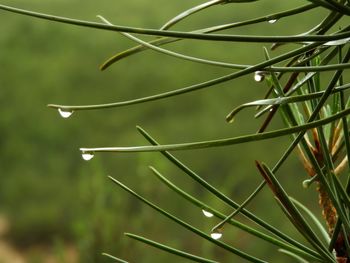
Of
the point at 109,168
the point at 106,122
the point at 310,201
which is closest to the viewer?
the point at 310,201

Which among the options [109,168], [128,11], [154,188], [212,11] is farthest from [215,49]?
[154,188]

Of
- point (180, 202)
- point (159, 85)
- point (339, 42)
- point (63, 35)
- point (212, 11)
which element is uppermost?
point (212, 11)

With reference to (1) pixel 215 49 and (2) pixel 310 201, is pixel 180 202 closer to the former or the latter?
(2) pixel 310 201

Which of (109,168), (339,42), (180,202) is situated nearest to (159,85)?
(109,168)

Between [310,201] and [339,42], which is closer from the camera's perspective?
[339,42]

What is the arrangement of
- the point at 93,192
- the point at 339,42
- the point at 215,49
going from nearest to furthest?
the point at 339,42 < the point at 93,192 < the point at 215,49

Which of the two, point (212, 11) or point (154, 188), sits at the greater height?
point (212, 11)

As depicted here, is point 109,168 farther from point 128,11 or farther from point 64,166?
point 128,11
